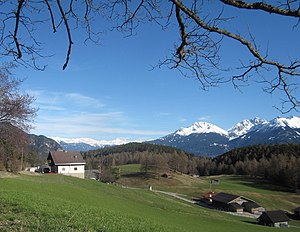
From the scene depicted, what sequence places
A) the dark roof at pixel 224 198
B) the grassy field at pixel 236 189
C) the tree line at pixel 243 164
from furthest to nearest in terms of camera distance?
1. the tree line at pixel 243 164
2. the grassy field at pixel 236 189
3. the dark roof at pixel 224 198

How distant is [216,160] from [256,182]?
47.9 m

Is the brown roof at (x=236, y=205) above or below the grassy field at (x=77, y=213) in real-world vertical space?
below

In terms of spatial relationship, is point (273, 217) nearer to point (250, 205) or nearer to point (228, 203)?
point (228, 203)

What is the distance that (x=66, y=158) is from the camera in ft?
240

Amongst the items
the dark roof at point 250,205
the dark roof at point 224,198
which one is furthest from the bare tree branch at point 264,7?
the dark roof at point 250,205

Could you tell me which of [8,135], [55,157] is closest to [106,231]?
[8,135]

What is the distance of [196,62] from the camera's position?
4.53 m

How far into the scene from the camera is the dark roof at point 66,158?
72.3 m

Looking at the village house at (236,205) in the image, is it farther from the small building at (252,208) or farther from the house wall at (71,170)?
the house wall at (71,170)

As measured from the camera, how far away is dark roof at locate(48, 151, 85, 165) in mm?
72312

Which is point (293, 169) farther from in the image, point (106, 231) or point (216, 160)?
point (106, 231)

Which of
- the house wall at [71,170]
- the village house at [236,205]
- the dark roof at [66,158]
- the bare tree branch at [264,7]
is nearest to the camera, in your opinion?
the bare tree branch at [264,7]

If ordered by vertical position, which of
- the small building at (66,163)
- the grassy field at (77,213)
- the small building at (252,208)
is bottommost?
the small building at (252,208)

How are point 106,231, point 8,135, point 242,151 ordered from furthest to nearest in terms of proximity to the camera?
point 242,151 → point 8,135 → point 106,231
